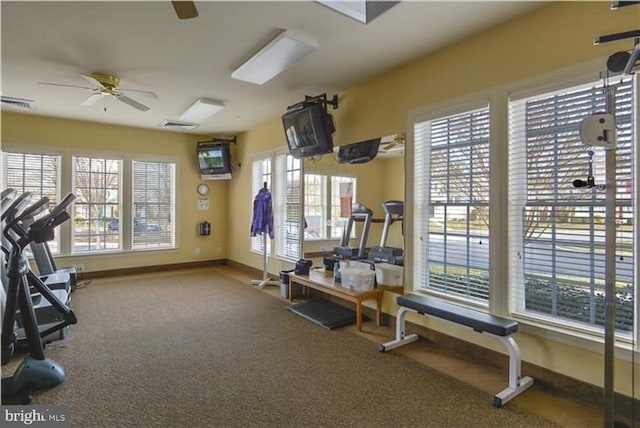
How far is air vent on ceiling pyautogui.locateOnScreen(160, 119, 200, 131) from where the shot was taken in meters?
6.20

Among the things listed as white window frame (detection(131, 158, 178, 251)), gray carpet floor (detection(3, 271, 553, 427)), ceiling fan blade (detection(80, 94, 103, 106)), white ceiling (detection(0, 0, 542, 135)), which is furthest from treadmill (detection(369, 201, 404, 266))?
white window frame (detection(131, 158, 178, 251))

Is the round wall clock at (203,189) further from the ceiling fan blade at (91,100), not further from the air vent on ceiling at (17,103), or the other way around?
the air vent on ceiling at (17,103)

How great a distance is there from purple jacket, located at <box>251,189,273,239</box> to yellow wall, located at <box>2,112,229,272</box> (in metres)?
2.10

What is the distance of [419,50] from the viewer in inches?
130

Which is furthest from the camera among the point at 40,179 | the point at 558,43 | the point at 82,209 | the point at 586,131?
the point at 82,209

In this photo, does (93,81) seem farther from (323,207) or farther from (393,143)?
(393,143)

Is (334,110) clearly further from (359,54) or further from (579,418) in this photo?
(579,418)

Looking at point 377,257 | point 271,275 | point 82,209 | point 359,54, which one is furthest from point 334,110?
point 82,209

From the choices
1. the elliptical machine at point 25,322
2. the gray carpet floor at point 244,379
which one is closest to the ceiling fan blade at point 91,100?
the elliptical machine at point 25,322

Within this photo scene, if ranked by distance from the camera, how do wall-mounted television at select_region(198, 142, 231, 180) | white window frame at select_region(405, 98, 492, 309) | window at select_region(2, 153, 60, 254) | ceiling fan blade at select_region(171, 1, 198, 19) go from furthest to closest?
wall-mounted television at select_region(198, 142, 231, 180)
window at select_region(2, 153, 60, 254)
white window frame at select_region(405, 98, 492, 309)
ceiling fan blade at select_region(171, 1, 198, 19)

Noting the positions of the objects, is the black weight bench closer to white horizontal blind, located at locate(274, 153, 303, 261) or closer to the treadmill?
the treadmill

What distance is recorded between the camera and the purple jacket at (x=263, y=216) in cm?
579

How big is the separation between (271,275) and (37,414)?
4.02 meters

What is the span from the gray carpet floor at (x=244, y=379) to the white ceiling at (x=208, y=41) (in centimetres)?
280
